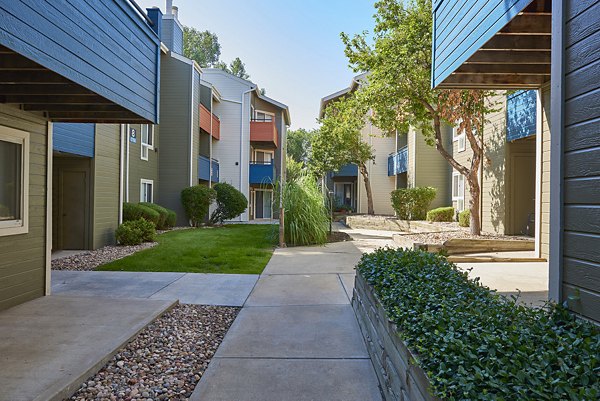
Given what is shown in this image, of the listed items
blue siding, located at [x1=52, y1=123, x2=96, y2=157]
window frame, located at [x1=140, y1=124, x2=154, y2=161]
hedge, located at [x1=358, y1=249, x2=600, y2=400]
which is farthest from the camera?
window frame, located at [x1=140, y1=124, x2=154, y2=161]

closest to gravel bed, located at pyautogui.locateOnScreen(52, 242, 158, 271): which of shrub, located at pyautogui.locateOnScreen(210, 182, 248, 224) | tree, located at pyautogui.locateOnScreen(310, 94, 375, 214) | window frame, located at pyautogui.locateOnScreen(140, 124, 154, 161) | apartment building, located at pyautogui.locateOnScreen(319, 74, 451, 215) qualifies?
window frame, located at pyautogui.locateOnScreen(140, 124, 154, 161)

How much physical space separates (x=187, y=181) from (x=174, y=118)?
274cm

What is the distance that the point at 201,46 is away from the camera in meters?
42.5

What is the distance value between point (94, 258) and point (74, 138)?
273 centimetres

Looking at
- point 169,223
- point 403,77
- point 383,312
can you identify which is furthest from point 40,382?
point 169,223

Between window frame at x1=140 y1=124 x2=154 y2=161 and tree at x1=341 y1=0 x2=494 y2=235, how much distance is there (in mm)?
8418

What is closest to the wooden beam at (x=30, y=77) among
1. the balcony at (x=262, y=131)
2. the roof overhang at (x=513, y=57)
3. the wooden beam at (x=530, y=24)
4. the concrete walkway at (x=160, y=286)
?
the concrete walkway at (x=160, y=286)

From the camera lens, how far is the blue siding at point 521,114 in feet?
29.9

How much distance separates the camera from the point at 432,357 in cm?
207

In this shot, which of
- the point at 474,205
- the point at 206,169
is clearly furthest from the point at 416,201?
the point at 206,169

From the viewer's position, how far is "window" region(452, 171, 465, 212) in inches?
607

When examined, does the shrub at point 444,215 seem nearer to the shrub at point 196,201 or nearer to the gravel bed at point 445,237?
the gravel bed at point 445,237

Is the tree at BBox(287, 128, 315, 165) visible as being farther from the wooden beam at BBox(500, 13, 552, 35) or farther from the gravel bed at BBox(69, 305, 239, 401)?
the wooden beam at BBox(500, 13, 552, 35)

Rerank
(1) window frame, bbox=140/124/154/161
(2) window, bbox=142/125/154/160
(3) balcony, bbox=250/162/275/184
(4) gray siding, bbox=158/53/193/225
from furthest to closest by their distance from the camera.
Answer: (3) balcony, bbox=250/162/275/184 → (4) gray siding, bbox=158/53/193/225 → (2) window, bbox=142/125/154/160 → (1) window frame, bbox=140/124/154/161
